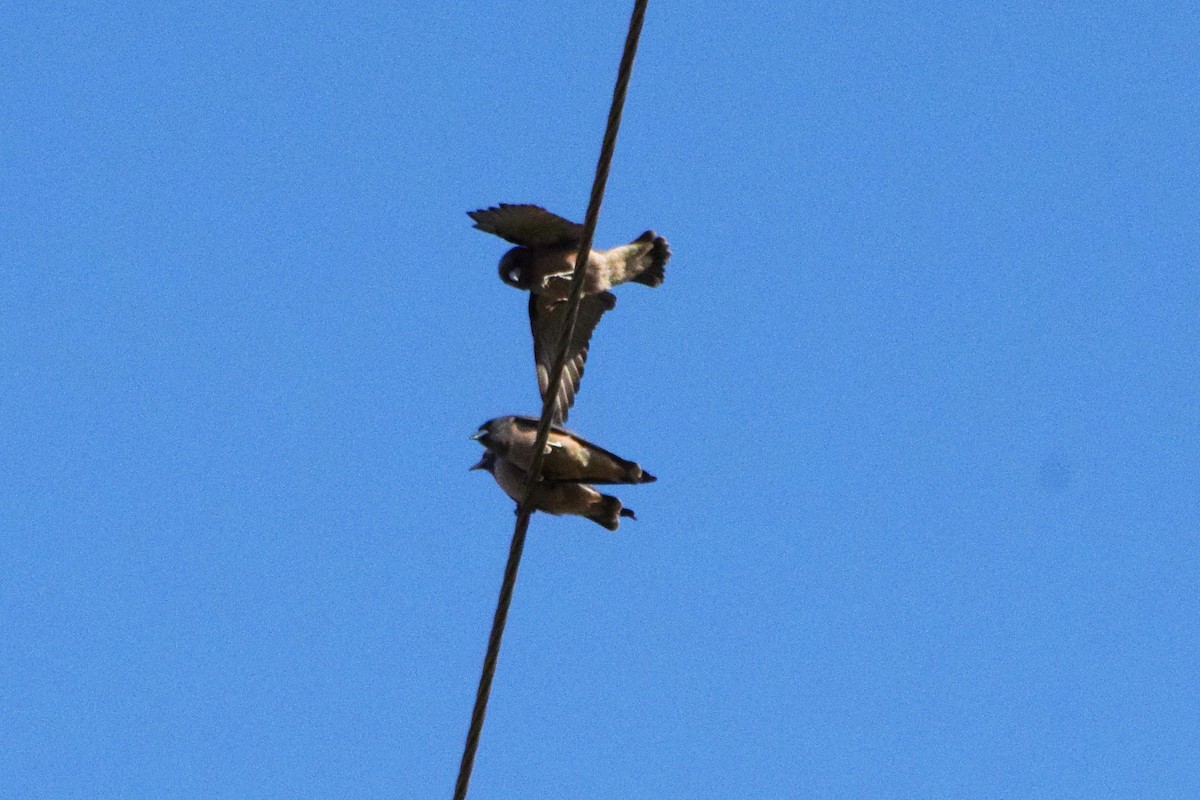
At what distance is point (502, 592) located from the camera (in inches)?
180

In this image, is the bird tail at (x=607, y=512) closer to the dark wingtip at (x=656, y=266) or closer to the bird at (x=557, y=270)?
the bird at (x=557, y=270)

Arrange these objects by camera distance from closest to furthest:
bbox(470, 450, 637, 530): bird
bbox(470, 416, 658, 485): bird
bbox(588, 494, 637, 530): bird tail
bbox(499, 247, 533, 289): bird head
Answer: bbox(470, 416, 658, 485): bird, bbox(470, 450, 637, 530): bird, bbox(588, 494, 637, 530): bird tail, bbox(499, 247, 533, 289): bird head

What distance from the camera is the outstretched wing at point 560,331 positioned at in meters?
8.52

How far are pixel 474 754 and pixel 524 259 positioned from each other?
4227 millimetres

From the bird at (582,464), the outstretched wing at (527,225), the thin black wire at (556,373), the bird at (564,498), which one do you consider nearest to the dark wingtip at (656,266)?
the outstretched wing at (527,225)

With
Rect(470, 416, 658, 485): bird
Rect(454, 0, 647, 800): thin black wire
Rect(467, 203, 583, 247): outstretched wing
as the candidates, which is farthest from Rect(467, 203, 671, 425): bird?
Rect(454, 0, 647, 800): thin black wire

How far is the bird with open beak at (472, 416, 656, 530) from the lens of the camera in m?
6.27

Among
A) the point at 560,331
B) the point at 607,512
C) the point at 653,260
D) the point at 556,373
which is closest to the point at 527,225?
the point at 560,331

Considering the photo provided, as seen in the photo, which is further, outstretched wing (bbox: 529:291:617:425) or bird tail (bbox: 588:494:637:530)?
outstretched wing (bbox: 529:291:617:425)

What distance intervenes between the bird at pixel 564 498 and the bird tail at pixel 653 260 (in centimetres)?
227

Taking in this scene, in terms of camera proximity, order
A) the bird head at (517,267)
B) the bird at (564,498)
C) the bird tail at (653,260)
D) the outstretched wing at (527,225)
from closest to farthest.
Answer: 1. the bird at (564,498)
2. the outstretched wing at (527,225)
3. the bird head at (517,267)
4. the bird tail at (653,260)

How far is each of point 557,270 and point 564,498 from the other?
2.07 metres

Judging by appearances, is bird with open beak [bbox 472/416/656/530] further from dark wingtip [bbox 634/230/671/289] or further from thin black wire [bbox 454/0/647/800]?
dark wingtip [bbox 634/230/671/289]

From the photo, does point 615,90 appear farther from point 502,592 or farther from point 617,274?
point 617,274
